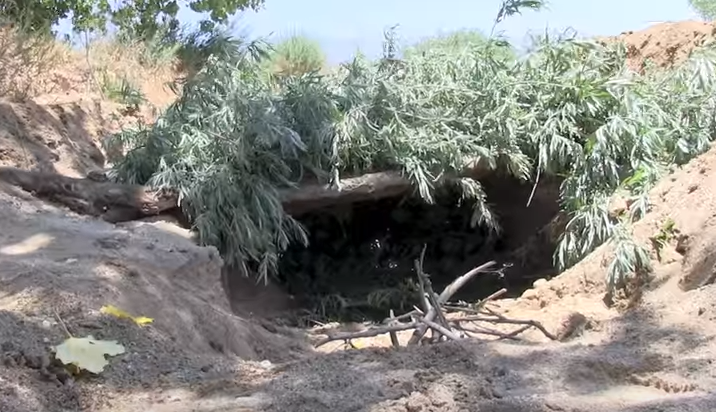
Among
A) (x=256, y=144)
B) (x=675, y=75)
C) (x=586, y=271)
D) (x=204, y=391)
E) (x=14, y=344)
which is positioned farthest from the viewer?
(x=675, y=75)

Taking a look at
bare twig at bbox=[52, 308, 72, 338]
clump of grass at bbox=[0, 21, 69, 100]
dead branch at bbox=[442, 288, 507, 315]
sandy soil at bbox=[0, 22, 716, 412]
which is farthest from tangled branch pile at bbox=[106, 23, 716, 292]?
bare twig at bbox=[52, 308, 72, 338]

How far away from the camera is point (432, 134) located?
7.77 m

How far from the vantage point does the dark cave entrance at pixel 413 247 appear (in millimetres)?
8477

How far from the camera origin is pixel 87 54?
439 inches

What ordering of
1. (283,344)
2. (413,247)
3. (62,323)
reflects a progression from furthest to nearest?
(413,247)
(283,344)
(62,323)

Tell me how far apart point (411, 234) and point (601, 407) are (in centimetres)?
642

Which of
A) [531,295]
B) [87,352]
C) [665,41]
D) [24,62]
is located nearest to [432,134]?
[531,295]

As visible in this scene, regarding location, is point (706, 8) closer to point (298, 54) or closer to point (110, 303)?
point (298, 54)

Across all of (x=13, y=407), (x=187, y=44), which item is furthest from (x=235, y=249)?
(x=187, y=44)

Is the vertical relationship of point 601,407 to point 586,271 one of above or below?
above

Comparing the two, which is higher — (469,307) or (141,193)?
(141,193)

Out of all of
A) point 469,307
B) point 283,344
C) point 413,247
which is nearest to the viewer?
point 283,344

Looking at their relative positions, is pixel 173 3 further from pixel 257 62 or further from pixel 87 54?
pixel 257 62

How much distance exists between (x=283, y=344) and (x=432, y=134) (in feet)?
9.77
